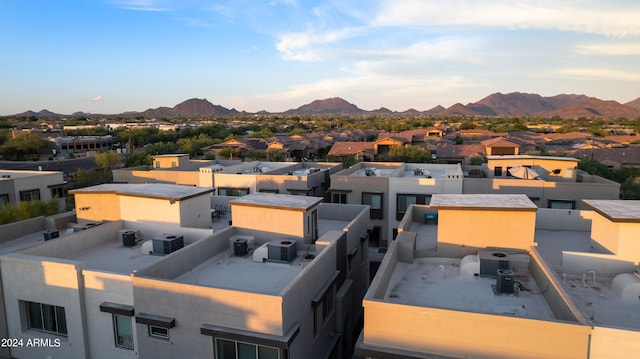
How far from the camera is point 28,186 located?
1382 inches

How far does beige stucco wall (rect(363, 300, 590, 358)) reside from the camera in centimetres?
1010

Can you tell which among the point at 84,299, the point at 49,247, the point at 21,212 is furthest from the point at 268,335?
the point at 21,212

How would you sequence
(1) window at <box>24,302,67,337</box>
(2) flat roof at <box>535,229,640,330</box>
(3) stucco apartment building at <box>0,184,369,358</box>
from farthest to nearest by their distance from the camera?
(1) window at <box>24,302,67,337</box> < (3) stucco apartment building at <box>0,184,369,358</box> < (2) flat roof at <box>535,229,640,330</box>

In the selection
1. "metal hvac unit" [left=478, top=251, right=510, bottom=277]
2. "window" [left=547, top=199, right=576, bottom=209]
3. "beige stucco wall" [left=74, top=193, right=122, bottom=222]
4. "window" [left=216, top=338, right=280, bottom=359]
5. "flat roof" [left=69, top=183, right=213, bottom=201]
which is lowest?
"window" [left=216, top=338, right=280, bottom=359]

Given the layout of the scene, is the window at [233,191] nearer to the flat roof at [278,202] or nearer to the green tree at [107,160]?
the flat roof at [278,202]

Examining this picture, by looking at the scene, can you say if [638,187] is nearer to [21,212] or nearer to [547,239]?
[547,239]

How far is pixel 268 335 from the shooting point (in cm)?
1211

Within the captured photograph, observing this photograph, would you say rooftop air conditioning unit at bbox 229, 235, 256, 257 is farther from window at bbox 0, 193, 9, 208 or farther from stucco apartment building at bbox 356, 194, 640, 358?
window at bbox 0, 193, 9, 208

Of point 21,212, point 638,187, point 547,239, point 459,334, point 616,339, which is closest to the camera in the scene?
point 616,339

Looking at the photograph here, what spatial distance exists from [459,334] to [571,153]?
62653 mm

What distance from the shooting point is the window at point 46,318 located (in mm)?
15930

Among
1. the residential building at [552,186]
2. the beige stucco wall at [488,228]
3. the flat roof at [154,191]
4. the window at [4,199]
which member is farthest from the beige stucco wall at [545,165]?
the window at [4,199]

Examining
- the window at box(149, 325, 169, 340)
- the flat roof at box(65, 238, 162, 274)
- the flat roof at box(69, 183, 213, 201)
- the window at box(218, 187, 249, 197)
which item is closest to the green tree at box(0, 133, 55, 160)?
the window at box(218, 187, 249, 197)

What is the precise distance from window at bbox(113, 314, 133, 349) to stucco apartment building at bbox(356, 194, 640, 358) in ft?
27.7
